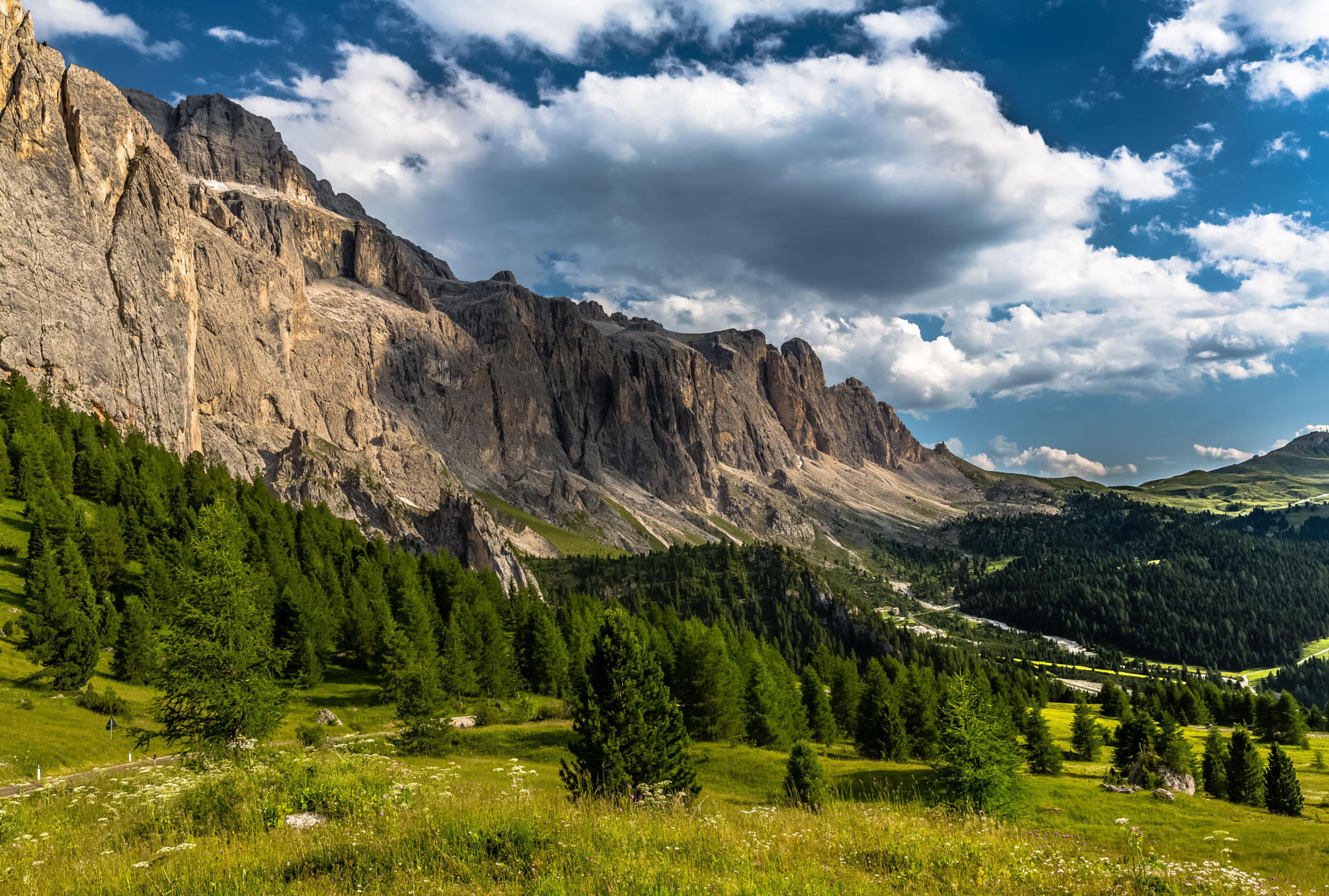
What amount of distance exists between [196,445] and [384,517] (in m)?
51.3

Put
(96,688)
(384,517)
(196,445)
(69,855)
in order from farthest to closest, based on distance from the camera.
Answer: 1. (384,517)
2. (196,445)
3. (96,688)
4. (69,855)

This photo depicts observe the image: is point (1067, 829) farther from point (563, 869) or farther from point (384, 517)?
point (384, 517)

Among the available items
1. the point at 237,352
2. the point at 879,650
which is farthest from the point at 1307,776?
the point at 237,352

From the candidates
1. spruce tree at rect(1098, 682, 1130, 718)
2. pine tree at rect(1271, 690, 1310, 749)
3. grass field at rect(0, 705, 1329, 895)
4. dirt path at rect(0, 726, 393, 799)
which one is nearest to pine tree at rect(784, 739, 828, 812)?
dirt path at rect(0, 726, 393, 799)

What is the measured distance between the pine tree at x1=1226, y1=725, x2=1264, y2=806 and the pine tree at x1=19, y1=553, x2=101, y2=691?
8916 centimetres

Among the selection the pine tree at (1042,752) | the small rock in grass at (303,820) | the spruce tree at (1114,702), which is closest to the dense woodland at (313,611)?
the pine tree at (1042,752)

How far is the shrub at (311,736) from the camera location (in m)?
38.7

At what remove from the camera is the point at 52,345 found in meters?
116

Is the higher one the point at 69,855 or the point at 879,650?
the point at 69,855

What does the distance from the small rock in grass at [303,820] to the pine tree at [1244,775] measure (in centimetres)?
7290

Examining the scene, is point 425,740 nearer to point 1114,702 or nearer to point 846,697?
point 846,697

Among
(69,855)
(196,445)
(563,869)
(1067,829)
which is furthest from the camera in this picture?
(196,445)

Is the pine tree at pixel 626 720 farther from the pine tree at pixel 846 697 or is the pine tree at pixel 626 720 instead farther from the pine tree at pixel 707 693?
the pine tree at pixel 846 697

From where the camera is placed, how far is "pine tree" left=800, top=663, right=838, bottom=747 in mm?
68938
